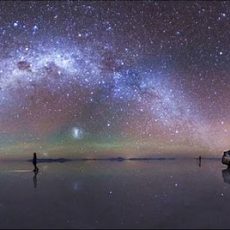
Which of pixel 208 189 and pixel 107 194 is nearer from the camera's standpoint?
pixel 107 194

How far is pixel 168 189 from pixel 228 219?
8799 mm

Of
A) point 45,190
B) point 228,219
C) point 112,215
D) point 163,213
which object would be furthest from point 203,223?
point 45,190

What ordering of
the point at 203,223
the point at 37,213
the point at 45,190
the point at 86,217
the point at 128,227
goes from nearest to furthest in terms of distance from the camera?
the point at 128,227 < the point at 203,223 < the point at 86,217 < the point at 37,213 < the point at 45,190

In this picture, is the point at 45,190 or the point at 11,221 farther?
the point at 45,190

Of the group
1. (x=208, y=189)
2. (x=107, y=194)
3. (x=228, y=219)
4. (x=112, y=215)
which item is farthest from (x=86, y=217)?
(x=208, y=189)

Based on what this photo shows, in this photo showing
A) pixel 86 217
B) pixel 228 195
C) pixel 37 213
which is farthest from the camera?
pixel 228 195

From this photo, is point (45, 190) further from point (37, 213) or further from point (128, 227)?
point (128, 227)

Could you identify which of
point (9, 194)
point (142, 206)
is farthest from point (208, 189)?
point (9, 194)

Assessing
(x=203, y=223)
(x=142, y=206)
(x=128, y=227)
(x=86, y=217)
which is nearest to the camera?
(x=128, y=227)

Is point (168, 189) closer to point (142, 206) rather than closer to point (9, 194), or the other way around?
point (142, 206)

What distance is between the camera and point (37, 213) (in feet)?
42.5

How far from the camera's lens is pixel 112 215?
1245cm

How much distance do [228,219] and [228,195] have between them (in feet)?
21.4

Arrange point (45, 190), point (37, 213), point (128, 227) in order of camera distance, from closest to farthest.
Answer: point (128, 227) < point (37, 213) < point (45, 190)
